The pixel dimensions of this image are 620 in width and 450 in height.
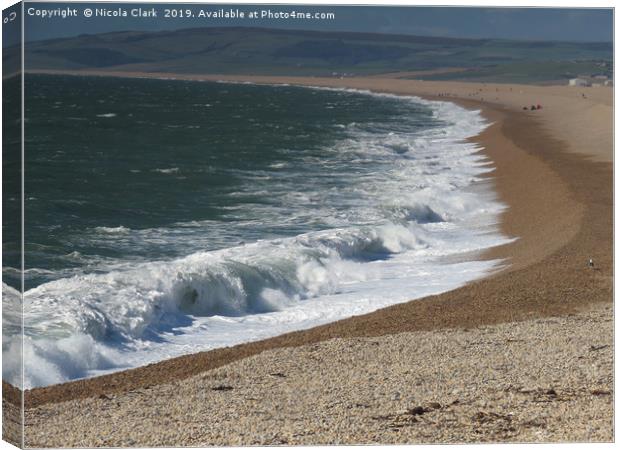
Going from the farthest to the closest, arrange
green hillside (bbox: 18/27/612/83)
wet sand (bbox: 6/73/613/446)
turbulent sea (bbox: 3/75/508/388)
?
turbulent sea (bbox: 3/75/508/388), green hillside (bbox: 18/27/612/83), wet sand (bbox: 6/73/613/446)

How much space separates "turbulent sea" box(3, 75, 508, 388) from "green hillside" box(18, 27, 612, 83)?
97cm

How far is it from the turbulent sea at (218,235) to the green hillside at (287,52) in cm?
97

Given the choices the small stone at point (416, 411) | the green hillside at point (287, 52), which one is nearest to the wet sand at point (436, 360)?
the small stone at point (416, 411)

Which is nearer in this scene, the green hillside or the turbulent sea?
the green hillside

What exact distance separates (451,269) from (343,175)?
12.9m

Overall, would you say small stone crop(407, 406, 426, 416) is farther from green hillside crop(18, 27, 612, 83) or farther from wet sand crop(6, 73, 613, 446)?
green hillside crop(18, 27, 612, 83)

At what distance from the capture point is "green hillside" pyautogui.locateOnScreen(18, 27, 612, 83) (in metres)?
11.5

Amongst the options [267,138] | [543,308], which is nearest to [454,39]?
[543,308]

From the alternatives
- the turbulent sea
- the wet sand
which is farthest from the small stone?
the turbulent sea

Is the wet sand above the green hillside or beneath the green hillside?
beneath

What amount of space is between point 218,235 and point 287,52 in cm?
972

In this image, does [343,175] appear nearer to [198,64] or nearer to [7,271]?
[198,64]

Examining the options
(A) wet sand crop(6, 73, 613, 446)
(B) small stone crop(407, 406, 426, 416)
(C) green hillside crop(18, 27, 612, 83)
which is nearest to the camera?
(A) wet sand crop(6, 73, 613, 446)

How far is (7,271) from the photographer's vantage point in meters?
9.71
